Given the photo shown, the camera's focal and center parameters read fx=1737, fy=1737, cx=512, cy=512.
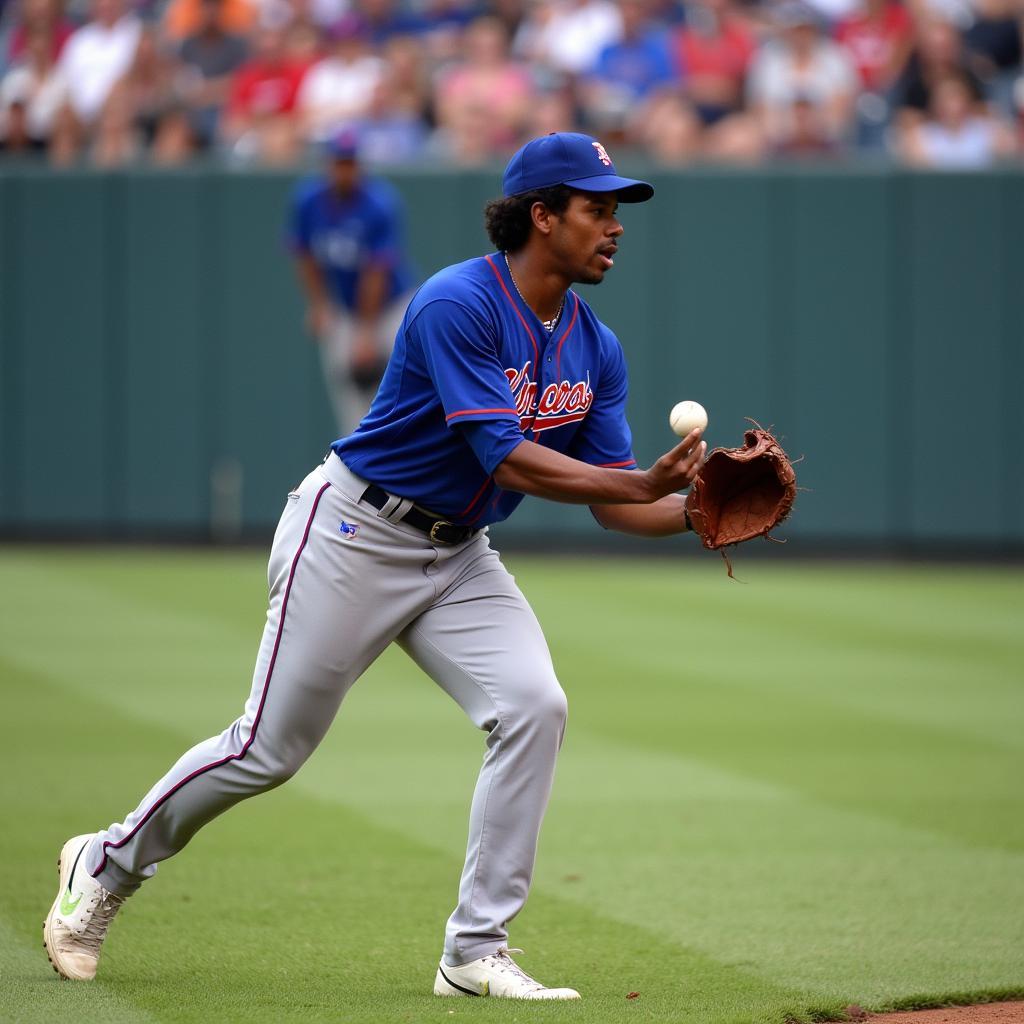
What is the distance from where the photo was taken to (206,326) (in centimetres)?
1357

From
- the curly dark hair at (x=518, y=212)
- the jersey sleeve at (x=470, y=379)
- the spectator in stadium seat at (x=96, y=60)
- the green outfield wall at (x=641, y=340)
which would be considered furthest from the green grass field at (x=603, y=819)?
the spectator in stadium seat at (x=96, y=60)

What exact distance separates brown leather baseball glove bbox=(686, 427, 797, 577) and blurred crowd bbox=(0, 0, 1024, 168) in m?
9.31

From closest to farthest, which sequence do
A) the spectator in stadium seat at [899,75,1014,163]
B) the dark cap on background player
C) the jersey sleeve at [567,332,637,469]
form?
the jersey sleeve at [567,332,637,469] < the dark cap on background player < the spectator in stadium seat at [899,75,1014,163]

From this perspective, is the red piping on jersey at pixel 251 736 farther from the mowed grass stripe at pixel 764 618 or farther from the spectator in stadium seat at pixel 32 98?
the spectator in stadium seat at pixel 32 98

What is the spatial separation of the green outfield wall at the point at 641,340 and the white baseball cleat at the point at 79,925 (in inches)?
361

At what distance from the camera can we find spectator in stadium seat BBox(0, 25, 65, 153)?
46.1ft

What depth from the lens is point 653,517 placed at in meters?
4.54

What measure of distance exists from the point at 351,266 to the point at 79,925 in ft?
28.1

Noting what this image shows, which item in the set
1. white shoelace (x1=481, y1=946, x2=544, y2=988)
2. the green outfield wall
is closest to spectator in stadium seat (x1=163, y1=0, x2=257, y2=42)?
the green outfield wall

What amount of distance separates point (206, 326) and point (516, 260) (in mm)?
9603

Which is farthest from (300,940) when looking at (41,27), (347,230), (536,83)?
(41,27)

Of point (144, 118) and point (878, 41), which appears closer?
point (144, 118)

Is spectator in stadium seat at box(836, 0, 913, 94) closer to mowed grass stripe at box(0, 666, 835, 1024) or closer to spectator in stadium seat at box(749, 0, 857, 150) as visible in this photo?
spectator in stadium seat at box(749, 0, 857, 150)

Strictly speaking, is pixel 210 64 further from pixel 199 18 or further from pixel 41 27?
pixel 41 27
